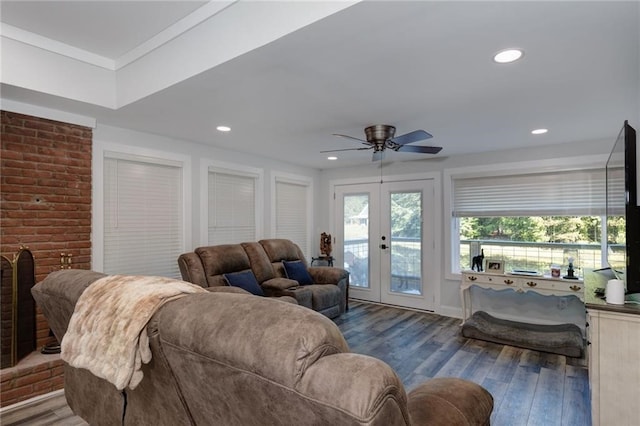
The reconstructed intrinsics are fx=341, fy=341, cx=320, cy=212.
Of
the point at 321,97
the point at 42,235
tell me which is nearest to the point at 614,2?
the point at 321,97

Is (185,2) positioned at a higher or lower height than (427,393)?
higher

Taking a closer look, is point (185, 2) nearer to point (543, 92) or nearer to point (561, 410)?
point (543, 92)

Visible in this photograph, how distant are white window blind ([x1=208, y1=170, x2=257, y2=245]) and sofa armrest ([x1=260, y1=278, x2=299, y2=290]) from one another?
83 cm

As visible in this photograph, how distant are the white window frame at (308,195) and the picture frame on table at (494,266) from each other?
2.82 metres

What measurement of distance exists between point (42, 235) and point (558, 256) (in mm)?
5512

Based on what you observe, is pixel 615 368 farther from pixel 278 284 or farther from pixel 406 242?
pixel 406 242

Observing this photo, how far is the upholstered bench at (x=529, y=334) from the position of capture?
3520 mm

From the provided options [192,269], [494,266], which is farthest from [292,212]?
[494,266]

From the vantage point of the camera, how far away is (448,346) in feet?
12.3

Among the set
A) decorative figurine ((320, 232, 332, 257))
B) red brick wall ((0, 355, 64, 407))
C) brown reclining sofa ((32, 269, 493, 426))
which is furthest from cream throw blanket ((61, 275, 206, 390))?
decorative figurine ((320, 232, 332, 257))

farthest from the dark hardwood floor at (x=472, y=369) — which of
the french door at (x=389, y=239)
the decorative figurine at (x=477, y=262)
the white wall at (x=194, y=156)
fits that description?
the white wall at (x=194, y=156)

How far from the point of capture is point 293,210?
5703 mm

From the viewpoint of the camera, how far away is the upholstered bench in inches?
139

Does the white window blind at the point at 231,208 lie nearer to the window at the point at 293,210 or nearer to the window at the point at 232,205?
the window at the point at 232,205
